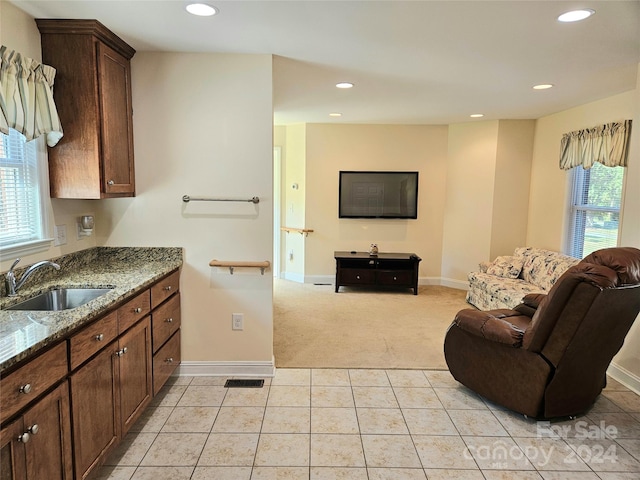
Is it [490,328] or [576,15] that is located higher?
[576,15]

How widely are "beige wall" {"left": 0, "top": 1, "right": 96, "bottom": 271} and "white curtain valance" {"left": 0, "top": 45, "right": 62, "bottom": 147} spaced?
0.39 feet

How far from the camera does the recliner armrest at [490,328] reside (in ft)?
7.89

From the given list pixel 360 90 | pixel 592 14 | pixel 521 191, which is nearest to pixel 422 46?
pixel 592 14

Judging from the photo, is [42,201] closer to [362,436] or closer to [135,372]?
[135,372]

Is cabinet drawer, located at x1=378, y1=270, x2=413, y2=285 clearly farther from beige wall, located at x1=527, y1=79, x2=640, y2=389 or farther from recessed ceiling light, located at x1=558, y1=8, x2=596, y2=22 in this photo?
recessed ceiling light, located at x1=558, y1=8, x2=596, y2=22

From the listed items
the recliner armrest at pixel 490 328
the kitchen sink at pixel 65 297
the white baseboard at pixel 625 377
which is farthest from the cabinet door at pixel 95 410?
the white baseboard at pixel 625 377

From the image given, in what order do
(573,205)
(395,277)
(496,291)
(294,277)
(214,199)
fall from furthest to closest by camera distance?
(294,277) < (395,277) < (573,205) < (496,291) < (214,199)

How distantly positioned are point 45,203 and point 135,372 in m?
1.12

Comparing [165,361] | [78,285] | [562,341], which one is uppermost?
[78,285]

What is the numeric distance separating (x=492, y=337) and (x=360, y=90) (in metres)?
2.45

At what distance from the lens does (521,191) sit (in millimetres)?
5418

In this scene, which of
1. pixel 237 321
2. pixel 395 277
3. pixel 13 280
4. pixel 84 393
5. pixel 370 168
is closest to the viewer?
pixel 84 393

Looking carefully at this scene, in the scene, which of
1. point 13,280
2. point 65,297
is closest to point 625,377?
point 65,297

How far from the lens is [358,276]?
18.4 ft
